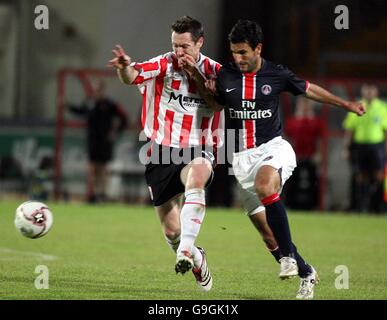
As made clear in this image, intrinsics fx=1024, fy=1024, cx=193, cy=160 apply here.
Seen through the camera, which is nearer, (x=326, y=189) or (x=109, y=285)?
(x=109, y=285)

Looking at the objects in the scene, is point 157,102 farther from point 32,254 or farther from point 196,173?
point 32,254

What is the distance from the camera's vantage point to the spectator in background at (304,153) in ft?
56.0

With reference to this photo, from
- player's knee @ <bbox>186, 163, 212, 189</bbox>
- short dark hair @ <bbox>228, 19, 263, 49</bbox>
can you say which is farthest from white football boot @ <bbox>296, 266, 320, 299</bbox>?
short dark hair @ <bbox>228, 19, 263, 49</bbox>

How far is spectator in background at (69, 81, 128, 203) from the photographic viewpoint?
17.5m

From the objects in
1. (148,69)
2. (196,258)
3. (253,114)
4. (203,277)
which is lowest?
(203,277)

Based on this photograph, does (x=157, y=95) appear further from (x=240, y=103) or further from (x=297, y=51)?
(x=297, y=51)

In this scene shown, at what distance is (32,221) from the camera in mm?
8094

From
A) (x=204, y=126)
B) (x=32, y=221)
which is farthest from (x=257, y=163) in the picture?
(x=32, y=221)

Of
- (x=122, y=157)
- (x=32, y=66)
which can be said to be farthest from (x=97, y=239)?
(x=32, y=66)

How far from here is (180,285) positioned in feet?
26.3

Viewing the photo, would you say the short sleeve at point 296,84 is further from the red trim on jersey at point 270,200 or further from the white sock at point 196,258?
the white sock at point 196,258

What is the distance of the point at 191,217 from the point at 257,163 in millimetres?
697

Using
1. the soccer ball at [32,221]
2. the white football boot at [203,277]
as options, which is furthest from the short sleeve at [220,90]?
the soccer ball at [32,221]

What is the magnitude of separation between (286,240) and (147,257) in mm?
3477
